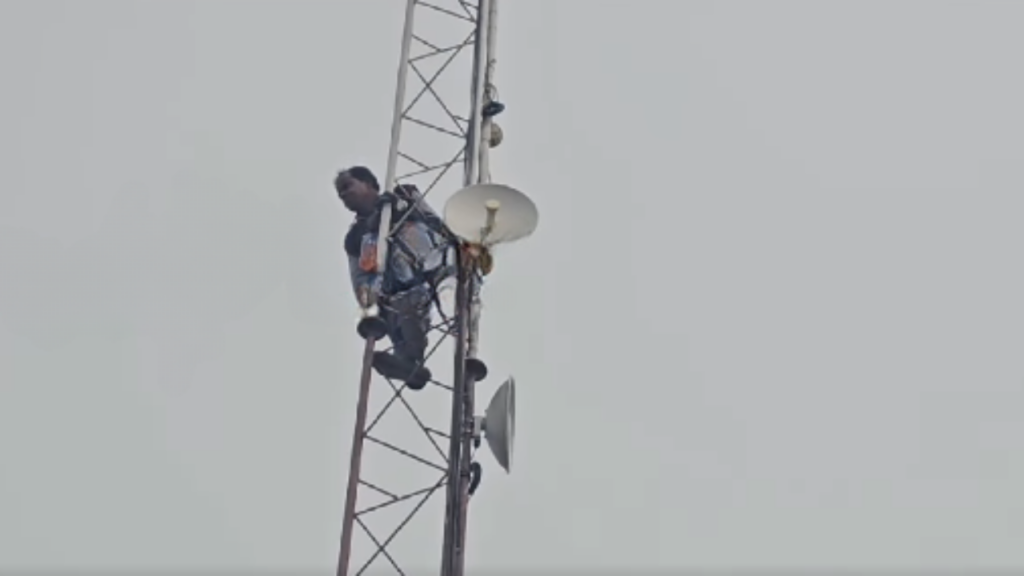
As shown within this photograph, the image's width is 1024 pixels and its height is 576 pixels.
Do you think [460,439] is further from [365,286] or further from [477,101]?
[477,101]

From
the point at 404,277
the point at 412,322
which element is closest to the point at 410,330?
the point at 412,322

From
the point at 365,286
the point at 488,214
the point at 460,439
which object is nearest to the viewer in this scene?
the point at 488,214

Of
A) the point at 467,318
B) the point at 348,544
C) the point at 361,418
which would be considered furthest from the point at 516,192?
the point at 348,544

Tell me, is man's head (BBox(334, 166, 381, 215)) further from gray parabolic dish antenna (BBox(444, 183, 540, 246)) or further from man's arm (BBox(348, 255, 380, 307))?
gray parabolic dish antenna (BBox(444, 183, 540, 246))

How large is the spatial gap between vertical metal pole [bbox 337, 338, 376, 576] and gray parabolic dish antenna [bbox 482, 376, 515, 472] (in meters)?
0.59

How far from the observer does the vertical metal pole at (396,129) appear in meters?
7.34

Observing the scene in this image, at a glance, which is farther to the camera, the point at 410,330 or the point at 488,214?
the point at 410,330

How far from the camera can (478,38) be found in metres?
8.25

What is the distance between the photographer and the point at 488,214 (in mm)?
6758

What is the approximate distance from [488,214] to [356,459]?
1.34 m

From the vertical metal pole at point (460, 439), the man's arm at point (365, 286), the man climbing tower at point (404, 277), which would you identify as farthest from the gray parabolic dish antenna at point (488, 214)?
the man's arm at point (365, 286)

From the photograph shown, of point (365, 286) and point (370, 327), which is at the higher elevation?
point (365, 286)

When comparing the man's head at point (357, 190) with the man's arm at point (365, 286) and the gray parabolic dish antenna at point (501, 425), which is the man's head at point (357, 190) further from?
the gray parabolic dish antenna at point (501, 425)

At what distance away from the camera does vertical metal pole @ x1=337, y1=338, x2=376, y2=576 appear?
664 cm
